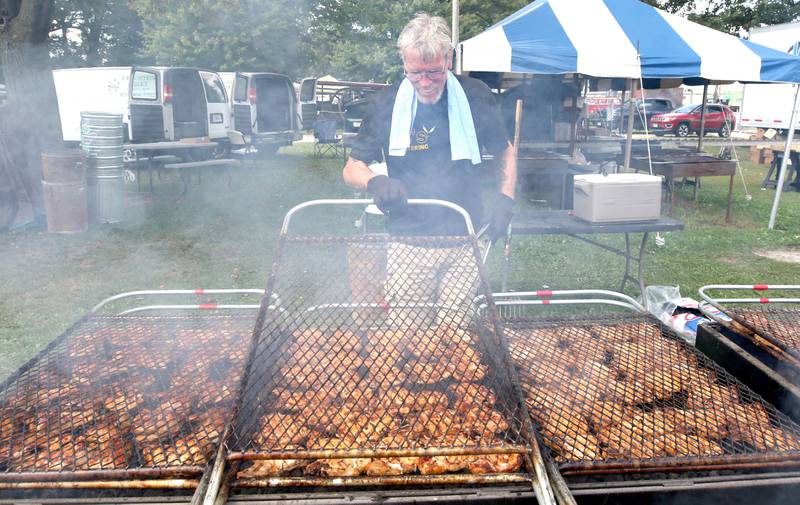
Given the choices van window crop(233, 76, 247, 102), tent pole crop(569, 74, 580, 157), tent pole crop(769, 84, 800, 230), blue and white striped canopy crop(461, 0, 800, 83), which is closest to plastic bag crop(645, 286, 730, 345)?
blue and white striped canopy crop(461, 0, 800, 83)

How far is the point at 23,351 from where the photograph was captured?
382 cm

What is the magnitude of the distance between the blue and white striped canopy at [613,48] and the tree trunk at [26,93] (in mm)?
5735

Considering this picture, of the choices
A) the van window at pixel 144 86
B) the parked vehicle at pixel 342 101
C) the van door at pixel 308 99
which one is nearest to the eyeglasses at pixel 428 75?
the van window at pixel 144 86

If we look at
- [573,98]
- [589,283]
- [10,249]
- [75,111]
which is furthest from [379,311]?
[75,111]

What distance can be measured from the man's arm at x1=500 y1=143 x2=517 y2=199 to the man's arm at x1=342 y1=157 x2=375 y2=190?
27.8 inches

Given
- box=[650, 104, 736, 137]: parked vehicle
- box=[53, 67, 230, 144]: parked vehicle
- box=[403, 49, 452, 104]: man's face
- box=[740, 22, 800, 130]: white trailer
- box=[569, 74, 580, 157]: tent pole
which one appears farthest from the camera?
box=[650, 104, 736, 137]: parked vehicle

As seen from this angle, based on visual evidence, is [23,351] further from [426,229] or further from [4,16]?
[4,16]

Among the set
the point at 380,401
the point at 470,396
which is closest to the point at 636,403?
the point at 470,396

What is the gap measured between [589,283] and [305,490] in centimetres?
454

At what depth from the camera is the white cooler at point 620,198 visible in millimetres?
4137

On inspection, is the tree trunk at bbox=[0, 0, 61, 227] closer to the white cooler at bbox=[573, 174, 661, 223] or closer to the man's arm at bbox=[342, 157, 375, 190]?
the man's arm at bbox=[342, 157, 375, 190]

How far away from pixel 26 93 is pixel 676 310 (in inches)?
325

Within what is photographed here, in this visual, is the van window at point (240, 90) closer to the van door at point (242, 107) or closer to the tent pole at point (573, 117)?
the van door at point (242, 107)

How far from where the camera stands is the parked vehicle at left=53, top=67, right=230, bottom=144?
10836mm
